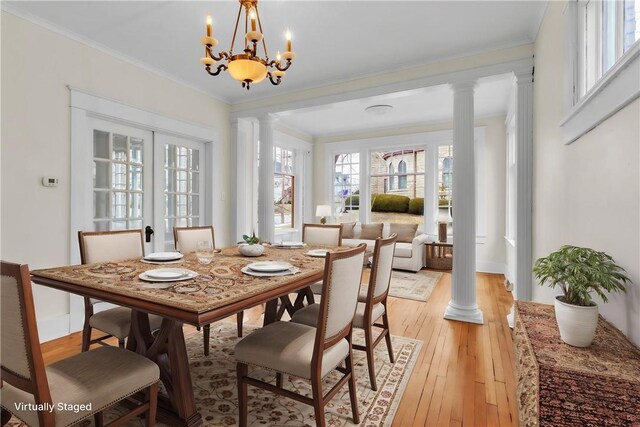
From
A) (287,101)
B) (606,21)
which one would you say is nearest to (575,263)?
(606,21)

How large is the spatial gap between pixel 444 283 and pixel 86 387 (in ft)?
14.8

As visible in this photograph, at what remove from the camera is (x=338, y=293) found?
4.86 feet

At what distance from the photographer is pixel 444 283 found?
4762 mm

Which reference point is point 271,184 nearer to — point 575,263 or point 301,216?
point 301,216

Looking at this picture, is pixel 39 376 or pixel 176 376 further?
pixel 176 376

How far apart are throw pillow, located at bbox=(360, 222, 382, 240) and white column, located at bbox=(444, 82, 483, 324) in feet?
9.39

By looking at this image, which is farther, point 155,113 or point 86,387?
point 155,113

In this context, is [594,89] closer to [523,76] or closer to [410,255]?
[523,76]

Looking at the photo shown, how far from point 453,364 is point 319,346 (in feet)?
4.77

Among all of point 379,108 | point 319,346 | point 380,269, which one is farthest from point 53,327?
point 379,108

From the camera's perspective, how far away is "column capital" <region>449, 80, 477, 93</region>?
327cm

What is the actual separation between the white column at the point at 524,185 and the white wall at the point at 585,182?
0.10m

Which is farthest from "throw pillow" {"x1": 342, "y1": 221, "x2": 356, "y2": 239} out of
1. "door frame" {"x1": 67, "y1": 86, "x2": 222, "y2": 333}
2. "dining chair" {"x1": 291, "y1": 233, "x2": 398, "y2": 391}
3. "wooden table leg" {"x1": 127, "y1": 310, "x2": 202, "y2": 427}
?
"wooden table leg" {"x1": 127, "y1": 310, "x2": 202, "y2": 427}

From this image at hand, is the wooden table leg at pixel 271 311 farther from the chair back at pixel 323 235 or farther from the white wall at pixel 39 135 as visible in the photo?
the white wall at pixel 39 135
